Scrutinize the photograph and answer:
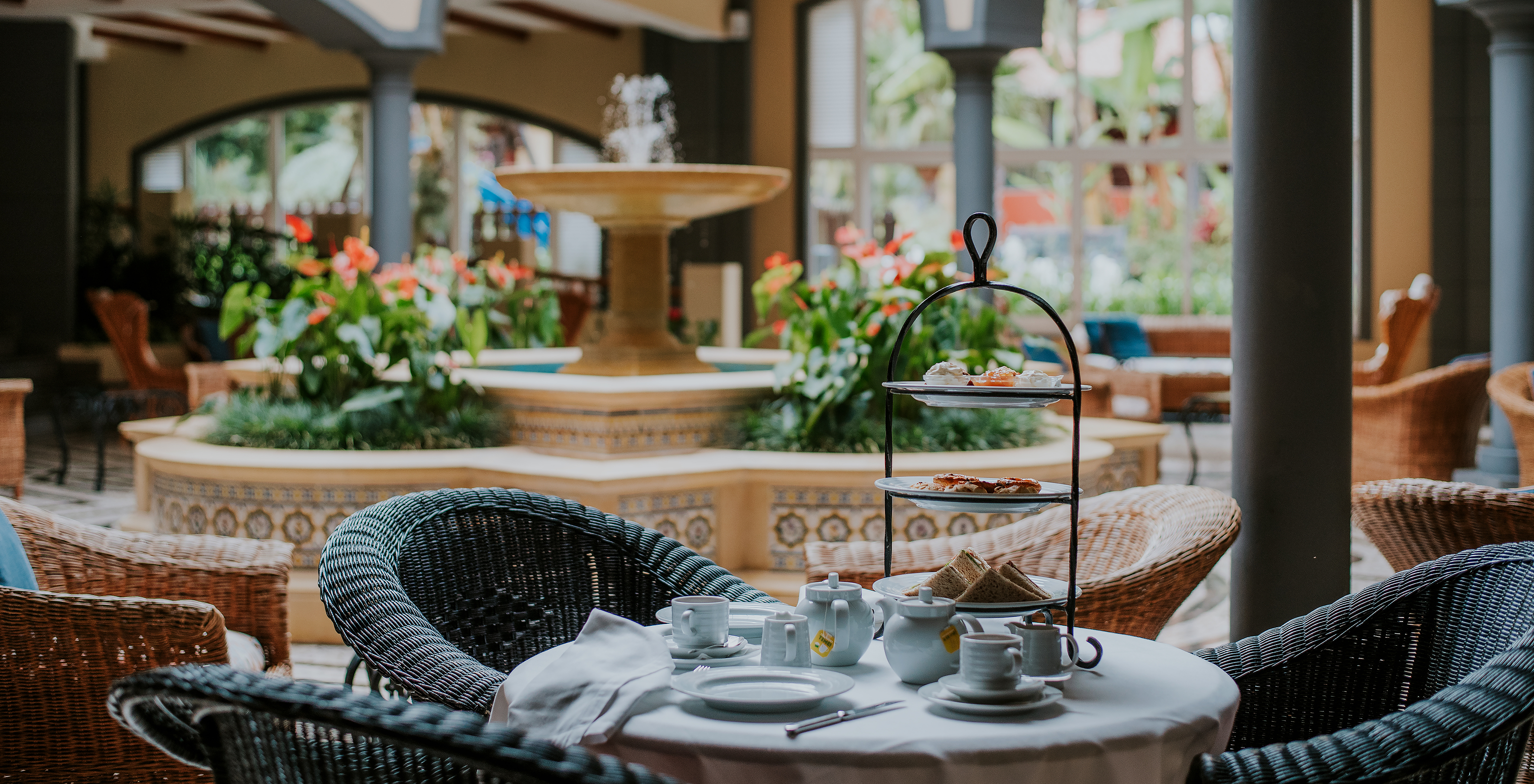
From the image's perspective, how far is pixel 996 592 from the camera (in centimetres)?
188

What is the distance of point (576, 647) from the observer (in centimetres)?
180

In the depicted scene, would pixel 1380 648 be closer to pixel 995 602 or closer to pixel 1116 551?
pixel 995 602

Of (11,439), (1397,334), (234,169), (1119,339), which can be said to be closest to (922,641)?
(11,439)

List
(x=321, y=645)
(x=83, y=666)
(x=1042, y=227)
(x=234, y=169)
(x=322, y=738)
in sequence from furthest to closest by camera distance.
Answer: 1. (x=234, y=169)
2. (x=1042, y=227)
3. (x=321, y=645)
4. (x=83, y=666)
5. (x=322, y=738)

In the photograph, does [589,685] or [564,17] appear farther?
[564,17]

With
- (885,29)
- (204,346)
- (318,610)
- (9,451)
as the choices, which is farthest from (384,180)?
(885,29)

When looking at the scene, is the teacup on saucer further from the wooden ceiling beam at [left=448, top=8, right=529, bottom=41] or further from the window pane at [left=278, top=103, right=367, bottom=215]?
the window pane at [left=278, top=103, right=367, bottom=215]

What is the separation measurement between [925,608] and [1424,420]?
5.68m

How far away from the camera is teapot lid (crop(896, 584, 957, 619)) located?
1.77 meters

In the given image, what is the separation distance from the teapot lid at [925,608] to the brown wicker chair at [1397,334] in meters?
8.52

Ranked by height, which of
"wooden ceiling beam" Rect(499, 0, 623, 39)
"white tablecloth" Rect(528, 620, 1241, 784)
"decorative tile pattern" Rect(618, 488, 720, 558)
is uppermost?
"wooden ceiling beam" Rect(499, 0, 623, 39)

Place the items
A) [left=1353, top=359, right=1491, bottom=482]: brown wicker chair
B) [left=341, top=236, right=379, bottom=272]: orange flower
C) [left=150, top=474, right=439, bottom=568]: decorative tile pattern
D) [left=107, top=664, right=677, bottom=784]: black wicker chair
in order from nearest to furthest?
[left=107, top=664, right=677, bottom=784]: black wicker chair, [left=150, top=474, right=439, bottom=568]: decorative tile pattern, [left=341, top=236, right=379, bottom=272]: orange flower, [left=1353, top=359, right=1491, bottom=482]: brown wicker chair

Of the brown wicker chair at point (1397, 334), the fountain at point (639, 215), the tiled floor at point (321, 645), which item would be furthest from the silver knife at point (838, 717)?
the brown wicker chair at point (1397, 334)

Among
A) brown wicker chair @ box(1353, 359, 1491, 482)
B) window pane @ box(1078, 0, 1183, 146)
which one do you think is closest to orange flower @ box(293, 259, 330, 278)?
brown wicker chair @ box(1353, 359, 1491, 482)
